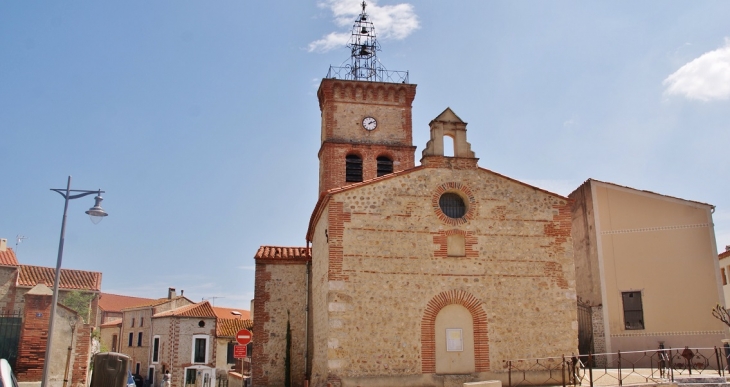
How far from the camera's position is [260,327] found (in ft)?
71.4

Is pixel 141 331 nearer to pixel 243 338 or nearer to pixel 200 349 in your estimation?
pixel 200 349

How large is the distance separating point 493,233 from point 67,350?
14.9 m

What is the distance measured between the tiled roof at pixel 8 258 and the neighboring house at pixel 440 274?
2280 cm

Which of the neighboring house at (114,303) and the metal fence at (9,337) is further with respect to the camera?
the neighboring house at (114,303)

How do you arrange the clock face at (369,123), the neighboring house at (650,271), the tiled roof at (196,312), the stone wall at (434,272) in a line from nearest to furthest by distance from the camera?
the stone wall at (434,272)
the neighboring house at (650,271)
the clock face at (369,123)
the tiled roof at (196,312)

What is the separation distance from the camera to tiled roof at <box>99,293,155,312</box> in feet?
259

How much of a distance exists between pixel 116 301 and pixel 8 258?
171ft

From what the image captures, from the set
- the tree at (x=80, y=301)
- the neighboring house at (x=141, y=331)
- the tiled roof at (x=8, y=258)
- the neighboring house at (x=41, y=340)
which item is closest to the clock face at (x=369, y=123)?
the neighboring house at (x=41, y=340)

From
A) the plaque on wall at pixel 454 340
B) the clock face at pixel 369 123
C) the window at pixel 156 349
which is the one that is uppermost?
the clock face at pixel 369 123

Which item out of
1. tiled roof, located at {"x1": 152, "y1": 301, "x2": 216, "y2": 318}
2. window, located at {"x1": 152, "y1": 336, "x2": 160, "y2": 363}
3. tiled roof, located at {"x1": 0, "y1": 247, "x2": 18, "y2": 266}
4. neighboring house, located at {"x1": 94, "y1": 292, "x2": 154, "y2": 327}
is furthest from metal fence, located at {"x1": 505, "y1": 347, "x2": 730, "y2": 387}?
neighboring house, located at {"x1": 94, "y1": 292, "x2": 154, "y2": 327}

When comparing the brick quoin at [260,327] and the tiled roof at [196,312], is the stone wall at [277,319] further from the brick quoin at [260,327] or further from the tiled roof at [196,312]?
the tiled roof at [196,312]

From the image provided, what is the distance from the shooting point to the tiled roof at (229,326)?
132 ft

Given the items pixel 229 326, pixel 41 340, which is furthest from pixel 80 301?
pixel 41 340

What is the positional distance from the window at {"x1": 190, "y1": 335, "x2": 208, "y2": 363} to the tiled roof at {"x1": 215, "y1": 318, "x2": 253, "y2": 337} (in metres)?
0.95
